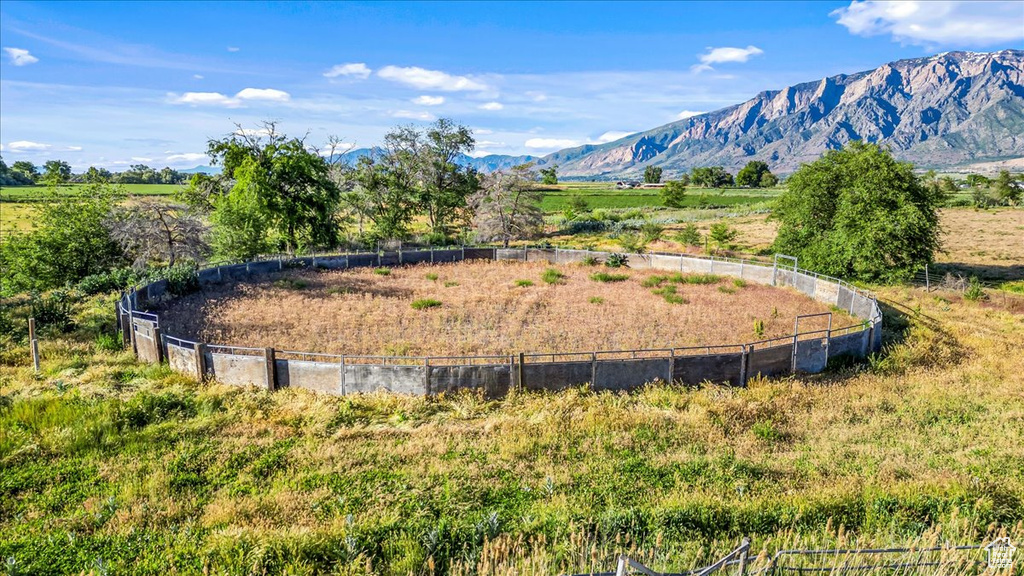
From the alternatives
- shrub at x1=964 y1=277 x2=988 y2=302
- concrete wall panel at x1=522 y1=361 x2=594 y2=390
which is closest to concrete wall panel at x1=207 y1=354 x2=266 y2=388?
concrete wall panel at x1=522 y1=361 x2=594 y2=390

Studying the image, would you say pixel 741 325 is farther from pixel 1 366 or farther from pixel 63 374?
pixel 1 366

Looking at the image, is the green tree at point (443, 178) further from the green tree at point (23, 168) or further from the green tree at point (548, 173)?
the green tree at point (23, 168)

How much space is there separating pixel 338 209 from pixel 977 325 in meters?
45.4

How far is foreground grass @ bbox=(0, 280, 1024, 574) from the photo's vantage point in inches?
320

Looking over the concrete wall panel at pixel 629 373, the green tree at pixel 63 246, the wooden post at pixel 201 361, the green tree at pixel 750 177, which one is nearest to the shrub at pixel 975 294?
the concrete wall panel at pixel 629 373

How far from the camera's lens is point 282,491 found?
32.6ft

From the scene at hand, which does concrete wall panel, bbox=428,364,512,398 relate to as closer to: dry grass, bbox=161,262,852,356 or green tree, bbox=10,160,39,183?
dry grass, bbox=161,262,852,356

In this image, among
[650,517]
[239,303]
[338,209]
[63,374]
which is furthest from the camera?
[338,209]

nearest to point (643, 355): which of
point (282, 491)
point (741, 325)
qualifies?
point (741, 325)

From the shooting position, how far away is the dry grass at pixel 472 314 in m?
20.1

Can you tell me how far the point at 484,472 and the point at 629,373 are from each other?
6164 mm

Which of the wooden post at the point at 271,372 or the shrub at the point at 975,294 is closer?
the wooden post at the point at 271,372

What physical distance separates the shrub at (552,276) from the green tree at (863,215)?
16207 millimetres

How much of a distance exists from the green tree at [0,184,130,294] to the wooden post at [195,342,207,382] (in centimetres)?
2324
